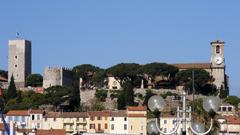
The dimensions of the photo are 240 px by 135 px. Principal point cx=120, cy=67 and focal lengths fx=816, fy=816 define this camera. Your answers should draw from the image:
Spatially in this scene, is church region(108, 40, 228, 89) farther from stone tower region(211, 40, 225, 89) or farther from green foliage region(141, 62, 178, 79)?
green foliage region(141, 62, 178, 79)

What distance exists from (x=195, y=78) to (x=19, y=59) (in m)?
24.4

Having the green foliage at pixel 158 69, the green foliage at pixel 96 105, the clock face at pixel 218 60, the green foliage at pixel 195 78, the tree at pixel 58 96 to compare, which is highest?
the clock face at pixel 218 60

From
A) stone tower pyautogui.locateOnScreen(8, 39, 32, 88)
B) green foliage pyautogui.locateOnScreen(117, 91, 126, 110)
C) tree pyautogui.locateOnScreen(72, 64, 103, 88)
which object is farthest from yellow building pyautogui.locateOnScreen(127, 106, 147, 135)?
stone tower pyautogui.locateOnScreen(8, 39, 32, 88)

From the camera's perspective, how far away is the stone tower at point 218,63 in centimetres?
9919

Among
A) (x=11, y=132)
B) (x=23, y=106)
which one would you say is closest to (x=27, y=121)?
(x=23, y=106)

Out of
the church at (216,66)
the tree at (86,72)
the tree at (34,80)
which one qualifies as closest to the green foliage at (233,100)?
the church at (216,66)

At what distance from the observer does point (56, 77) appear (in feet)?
329

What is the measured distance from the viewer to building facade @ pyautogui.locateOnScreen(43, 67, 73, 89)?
325 ft

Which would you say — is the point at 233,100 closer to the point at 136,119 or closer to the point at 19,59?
the point at 136,119

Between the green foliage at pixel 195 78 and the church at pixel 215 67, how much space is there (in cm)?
287

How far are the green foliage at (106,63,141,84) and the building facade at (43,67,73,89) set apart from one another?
21.7 feet

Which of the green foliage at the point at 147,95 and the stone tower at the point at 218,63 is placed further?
the stone tower at the point at 218,63

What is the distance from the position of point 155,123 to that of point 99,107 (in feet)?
236

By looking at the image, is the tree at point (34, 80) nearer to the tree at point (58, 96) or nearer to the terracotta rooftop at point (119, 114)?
the tree at point (58, 96)
